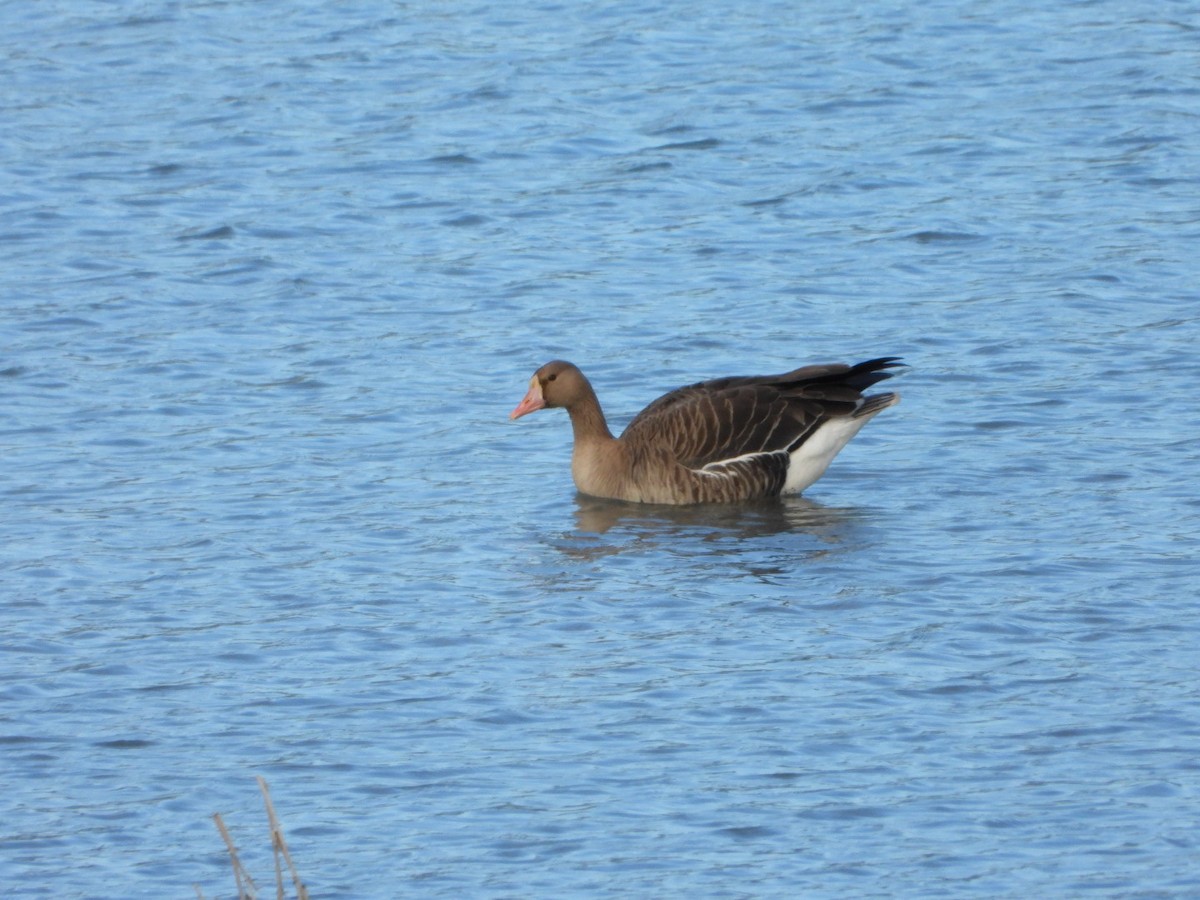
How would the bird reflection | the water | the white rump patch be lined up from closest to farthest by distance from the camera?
1. the water
2. the bird reflection
3. the white rump patch

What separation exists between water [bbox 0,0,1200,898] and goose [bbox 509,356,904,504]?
0.71 ft

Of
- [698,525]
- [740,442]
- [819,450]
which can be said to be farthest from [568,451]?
[819,450]

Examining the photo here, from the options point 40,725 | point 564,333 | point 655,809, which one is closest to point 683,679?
point 655,809

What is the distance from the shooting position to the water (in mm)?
8078

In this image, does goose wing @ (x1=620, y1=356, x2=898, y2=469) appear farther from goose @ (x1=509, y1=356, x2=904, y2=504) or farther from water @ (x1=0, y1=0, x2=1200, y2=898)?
water @ (x1=0, y1=0, x2=1200, y2=898)

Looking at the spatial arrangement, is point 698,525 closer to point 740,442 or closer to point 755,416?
point 740,442

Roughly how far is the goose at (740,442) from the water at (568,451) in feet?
0.71

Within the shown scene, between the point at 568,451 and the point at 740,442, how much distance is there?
5.56 ft

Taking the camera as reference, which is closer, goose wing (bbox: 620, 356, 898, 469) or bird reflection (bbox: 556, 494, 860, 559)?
bird reflection (bbox: 556, 494, 860, 559)

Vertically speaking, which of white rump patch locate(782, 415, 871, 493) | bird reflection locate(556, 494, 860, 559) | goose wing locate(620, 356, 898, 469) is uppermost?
goose wing locate(620, 356, 898, 469)

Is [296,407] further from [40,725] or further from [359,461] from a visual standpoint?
[40,725]

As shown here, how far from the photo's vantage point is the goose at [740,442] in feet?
40.9

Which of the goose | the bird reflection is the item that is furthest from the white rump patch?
the bird reflection

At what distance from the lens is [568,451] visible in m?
13.9
